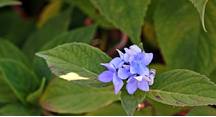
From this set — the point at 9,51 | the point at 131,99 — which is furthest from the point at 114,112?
the point at 9,51

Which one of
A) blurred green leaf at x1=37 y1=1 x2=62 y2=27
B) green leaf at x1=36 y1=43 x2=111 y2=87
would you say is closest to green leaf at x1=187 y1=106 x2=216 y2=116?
green leaf at x1=36 y1=43 x2=111 y2=87

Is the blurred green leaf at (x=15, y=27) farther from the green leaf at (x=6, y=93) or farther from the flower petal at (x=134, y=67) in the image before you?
the flower petal at (x=134, y=67)

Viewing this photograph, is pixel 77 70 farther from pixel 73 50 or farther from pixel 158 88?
pixel 158 88

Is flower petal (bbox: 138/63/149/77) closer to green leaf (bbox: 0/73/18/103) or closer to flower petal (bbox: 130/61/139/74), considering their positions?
flower petal (bbox: 130/61/139/74)

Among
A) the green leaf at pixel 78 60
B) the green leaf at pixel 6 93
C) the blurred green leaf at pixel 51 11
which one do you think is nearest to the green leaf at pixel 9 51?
the green leaf at pixel 6 93

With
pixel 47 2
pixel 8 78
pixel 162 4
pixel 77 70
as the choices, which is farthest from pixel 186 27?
pixel 47 2

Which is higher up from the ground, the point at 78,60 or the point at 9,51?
the point at 78,60

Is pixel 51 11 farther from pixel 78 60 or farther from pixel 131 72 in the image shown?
pixel 131 72
